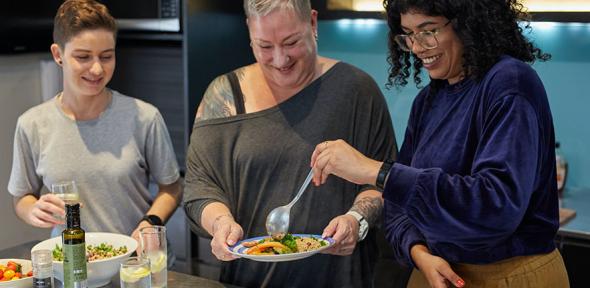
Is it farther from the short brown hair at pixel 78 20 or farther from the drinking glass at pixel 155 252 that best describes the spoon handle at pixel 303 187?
the short brown hair at pixel 78 20

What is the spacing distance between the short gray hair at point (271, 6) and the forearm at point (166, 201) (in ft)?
2.37

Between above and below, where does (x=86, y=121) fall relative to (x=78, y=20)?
below

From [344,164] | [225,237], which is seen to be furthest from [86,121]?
[344,164]

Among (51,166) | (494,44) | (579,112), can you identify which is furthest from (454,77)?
(579,112)

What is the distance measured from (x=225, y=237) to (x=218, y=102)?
16.6 inches

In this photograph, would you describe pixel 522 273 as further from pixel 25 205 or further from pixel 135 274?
pixel 25 205

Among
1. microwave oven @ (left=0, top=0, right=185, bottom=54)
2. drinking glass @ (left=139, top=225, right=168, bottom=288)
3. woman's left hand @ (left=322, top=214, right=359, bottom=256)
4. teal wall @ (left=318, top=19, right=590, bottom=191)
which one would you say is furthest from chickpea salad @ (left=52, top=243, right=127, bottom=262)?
microwave oven @ (left=0, top=0, right=185, bottom=54)

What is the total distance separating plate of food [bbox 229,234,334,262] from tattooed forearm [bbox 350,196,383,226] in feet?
0.45

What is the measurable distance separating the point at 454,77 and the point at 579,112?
5.22ft

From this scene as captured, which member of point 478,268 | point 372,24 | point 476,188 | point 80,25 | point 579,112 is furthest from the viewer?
point 372,24

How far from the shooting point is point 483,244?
153 centimetres

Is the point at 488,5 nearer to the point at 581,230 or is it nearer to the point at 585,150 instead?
the point at 581,230

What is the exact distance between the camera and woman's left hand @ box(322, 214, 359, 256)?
1.80m

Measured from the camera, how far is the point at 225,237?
1796 mm
